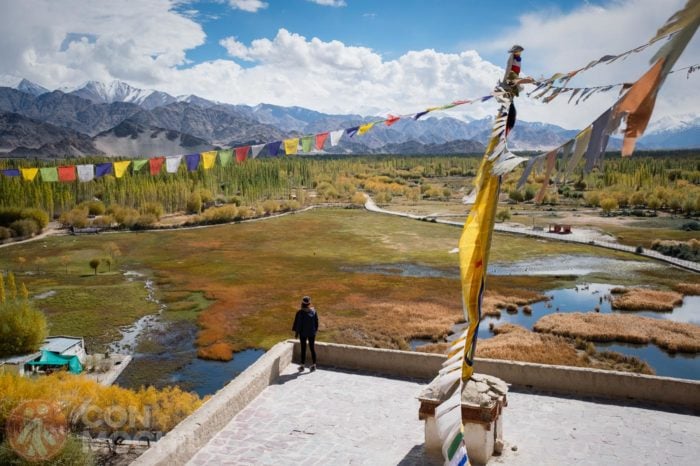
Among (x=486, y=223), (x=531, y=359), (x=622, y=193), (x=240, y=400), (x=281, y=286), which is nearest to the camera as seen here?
(x=486, y=223)

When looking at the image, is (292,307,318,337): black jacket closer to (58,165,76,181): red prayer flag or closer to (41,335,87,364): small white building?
(58,165,76,181): red prayer flag

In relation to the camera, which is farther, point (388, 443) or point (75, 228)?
point (75, 228)

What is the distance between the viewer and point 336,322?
108 feet

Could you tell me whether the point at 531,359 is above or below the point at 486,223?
below

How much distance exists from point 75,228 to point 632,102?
7611cm

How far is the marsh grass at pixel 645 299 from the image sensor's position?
35188 mm

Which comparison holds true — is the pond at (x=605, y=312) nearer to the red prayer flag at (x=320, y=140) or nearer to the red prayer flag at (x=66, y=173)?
the red prayer flag at (x=320, y=140)

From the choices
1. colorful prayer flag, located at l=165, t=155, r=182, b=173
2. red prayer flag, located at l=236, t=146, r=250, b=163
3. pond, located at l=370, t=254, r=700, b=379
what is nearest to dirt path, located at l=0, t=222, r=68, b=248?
pond, located at l=370, t=254, r=700, b=379

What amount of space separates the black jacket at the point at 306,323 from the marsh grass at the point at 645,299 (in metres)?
28.5

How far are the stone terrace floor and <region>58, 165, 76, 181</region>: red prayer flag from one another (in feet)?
36.1

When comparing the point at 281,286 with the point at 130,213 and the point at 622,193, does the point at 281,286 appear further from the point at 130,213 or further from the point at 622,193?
the point at 622,193

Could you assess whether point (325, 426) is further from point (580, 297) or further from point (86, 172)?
point (580, 297)

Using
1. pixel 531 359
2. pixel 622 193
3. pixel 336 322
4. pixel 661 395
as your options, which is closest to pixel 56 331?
pixel 336 322

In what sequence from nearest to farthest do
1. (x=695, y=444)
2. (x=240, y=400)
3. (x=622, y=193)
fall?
(x=695, y=444), (x=240, y=400), (x=622, y=193)
